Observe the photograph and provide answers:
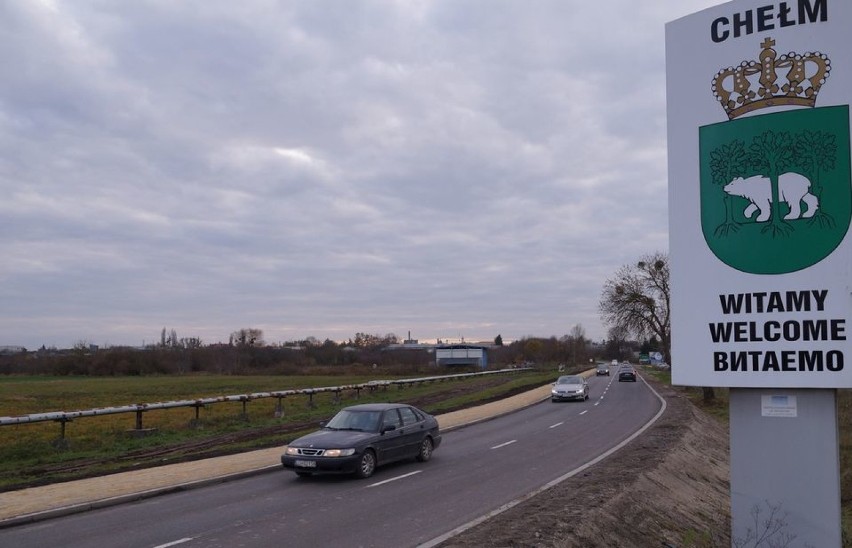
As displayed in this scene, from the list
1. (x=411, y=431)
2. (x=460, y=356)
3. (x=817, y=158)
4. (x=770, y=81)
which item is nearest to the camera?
(x=817, y=158)

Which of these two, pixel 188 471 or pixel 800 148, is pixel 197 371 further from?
pixel 800 148

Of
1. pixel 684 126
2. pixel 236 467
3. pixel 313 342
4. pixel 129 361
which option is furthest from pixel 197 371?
pixel 684 126

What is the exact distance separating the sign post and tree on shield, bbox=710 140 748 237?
0.04 ft

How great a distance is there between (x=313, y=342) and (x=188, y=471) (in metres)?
147

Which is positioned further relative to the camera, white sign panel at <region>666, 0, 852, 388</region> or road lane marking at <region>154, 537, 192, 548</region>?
road lane marking at <region>154, 537, 192, 548</region>

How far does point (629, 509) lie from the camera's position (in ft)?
37.2

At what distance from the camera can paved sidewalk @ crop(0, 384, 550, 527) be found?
39.9 ft

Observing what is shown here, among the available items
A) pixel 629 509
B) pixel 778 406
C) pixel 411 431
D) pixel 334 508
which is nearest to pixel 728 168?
pixel 778 406

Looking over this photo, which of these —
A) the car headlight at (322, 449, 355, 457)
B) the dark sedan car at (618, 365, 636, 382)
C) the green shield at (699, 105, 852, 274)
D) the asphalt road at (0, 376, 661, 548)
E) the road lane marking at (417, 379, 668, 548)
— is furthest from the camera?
the dark sedan car at (618, 365, 636, 382)

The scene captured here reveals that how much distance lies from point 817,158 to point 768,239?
0.86 meters

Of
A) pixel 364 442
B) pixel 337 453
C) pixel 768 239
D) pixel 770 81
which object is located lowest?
pixel 337 453

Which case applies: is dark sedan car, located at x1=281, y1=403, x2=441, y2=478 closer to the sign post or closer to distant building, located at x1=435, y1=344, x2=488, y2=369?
the sign post

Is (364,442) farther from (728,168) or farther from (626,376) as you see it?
(626,376)

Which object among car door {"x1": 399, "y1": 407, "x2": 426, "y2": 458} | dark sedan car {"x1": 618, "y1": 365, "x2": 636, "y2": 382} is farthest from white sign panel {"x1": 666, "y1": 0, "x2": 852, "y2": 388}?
dark sedan car {"x1": 618, "y1": 365, "x2": 636, "y2": 382}
